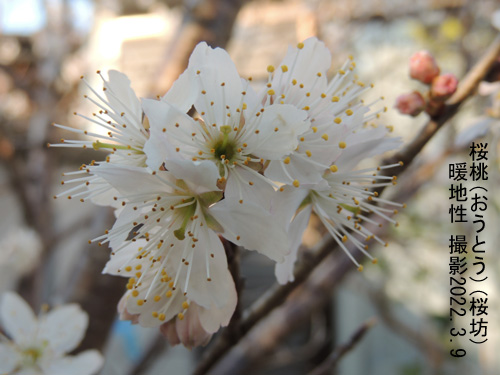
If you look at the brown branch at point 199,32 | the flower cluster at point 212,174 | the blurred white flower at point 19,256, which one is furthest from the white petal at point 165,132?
the blurred white flower at point 19,256

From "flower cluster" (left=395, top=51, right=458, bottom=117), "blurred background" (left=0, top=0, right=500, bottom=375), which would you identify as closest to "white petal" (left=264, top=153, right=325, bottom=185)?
"flower cluster" (left=395, top=51, right=458, bottom=117)

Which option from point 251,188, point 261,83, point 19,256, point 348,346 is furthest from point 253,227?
point 19,256

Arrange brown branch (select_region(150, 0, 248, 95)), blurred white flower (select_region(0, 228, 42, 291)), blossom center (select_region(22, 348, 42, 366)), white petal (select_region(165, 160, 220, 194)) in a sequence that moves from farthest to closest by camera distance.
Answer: blurred white flower (select_region(0, 228, 42, 291)) → brown branch (select_region(150, 0, 248, 95)) → blossom center (select_region(22, 348, 42, 366)) → white petal (select_region(165, 160, 220, 194))

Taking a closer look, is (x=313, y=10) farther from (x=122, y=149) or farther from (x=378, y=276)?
(x=122, y=149)

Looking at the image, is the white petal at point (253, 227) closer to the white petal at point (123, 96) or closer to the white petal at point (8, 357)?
the white petal at point (123, 96)

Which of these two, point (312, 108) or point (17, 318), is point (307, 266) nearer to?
point (312, 108)

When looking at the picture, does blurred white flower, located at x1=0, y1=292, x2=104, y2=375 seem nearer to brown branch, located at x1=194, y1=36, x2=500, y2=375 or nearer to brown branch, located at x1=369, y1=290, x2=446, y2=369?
brown branch, located at x1=194, y1=36, x2=500, y2=375
